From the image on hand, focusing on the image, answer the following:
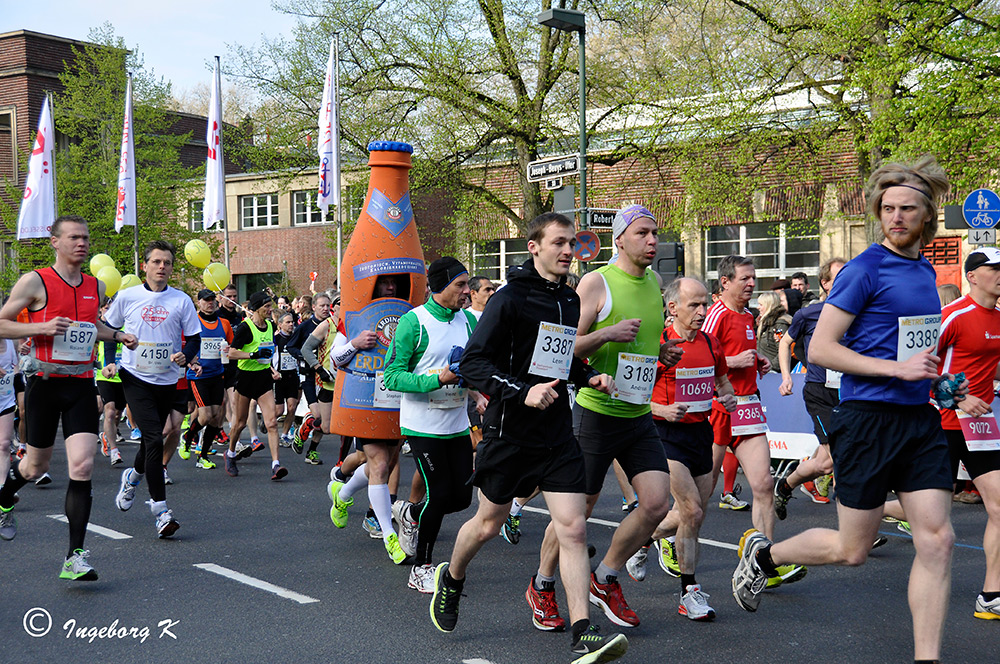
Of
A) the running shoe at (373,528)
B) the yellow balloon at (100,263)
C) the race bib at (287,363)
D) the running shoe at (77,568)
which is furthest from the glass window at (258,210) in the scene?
the running shoe at (77,568)

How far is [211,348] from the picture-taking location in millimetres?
12195

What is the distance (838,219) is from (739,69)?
4.92 m

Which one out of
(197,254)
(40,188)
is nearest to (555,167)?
(197,254)

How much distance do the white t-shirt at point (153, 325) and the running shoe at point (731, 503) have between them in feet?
15.8

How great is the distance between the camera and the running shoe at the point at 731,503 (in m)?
9.07

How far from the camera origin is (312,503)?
9.53 metres

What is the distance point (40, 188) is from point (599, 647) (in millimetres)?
21314

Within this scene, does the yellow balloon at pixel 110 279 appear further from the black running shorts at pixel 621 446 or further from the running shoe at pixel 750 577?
the running shoe at pixel 750 577

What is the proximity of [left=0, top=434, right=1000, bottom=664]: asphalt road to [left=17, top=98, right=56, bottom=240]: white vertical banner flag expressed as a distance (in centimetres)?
1545

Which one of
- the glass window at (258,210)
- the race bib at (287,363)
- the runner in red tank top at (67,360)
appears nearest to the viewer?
the runner in red tank top at (67,360)

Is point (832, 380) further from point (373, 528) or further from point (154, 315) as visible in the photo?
point (154, 315)

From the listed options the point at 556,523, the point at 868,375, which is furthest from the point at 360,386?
the point at 868,375

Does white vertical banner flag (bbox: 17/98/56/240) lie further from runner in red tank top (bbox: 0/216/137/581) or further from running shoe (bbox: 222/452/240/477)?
runner in red tank top (bbox: 0/216/137/581)

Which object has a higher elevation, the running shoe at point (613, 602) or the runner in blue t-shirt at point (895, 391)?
the runner in blue t-shirt at point (895, 391)
